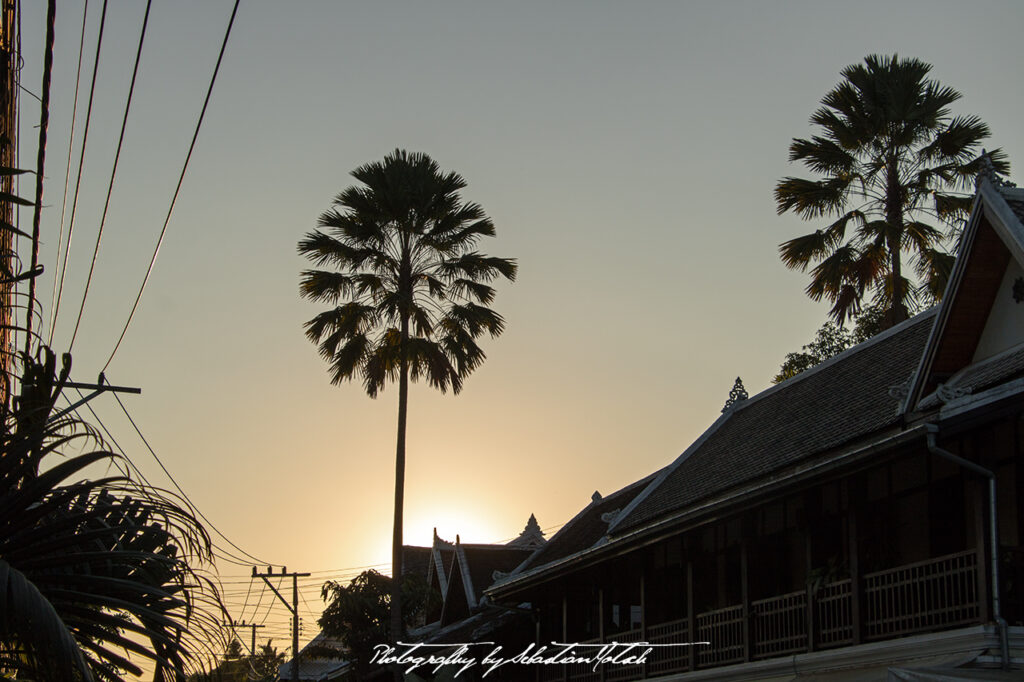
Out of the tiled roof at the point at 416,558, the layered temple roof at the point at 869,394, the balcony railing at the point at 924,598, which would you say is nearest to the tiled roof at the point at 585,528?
the layered temple roof at the point at 869,394

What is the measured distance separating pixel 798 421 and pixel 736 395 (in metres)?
5.66

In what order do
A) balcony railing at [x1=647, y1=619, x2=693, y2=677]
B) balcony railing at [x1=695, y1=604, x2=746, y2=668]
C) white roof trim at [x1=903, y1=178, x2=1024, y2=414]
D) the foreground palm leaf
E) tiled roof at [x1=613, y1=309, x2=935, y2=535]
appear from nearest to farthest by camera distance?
the foreground palm leaf, white roof trim at [x1=903, y1=178, x2=1024, y2=414], tiled roof at [x1=613, y1=309, x2=935, y2=535], balcony railing at [x1=695, y1=604, x2=746, y2=668], balcony railing at [x1=647, y1=619, x2=693, y2=677]

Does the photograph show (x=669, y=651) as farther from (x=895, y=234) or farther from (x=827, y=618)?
(x=895, y=234)

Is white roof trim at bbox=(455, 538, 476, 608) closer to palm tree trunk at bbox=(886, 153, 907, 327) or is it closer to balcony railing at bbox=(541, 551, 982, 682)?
balcony railing at bbox=(541, 551, 982, 682)

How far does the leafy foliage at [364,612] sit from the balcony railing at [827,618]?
9783 mm

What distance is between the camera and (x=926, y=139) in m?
24.8

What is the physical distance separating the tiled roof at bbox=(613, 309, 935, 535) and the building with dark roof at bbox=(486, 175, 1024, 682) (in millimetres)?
55

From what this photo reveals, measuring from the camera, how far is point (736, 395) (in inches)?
991

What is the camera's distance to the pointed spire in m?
39.8

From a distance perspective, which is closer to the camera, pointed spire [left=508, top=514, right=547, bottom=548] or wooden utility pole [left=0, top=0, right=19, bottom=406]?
wooden utility pole [left=0, top=0, right=19, bottom=406]

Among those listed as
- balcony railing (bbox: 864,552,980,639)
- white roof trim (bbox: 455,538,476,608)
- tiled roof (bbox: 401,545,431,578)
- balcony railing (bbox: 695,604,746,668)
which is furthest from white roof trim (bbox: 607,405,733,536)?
tiled roof (bbox: 401,545,431,578)

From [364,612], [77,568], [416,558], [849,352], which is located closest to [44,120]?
[77,568]

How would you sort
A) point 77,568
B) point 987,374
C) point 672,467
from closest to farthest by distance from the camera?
point 77,568 < point 987,374 < point 672,467

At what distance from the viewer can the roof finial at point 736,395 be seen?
82.1 feet
